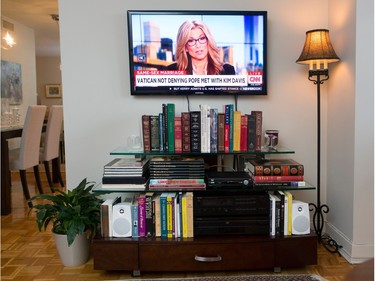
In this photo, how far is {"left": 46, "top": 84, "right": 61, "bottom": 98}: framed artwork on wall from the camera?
28.9 feet

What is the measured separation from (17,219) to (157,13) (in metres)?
2.27

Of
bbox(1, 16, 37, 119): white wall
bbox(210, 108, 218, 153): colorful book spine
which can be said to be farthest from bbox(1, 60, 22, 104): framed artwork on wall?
bbox(210, 108, 218, 153): colorful book spine

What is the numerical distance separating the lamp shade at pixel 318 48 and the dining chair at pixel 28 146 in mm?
2924

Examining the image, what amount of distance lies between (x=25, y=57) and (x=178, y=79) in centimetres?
433

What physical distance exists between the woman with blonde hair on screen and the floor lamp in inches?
21.7

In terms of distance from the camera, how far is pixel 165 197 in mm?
2164

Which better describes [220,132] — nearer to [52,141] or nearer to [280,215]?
[280,215]

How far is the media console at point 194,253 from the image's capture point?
82.6 inches

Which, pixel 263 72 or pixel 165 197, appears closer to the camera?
pixel 165 197

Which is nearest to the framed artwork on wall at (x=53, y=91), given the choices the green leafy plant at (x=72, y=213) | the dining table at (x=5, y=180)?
the dining table at (x=5, y=180)

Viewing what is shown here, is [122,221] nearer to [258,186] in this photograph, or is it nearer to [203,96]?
[258,186]

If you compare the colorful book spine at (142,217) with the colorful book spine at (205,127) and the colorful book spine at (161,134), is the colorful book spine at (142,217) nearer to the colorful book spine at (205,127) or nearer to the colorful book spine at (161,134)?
the colorful book spine at (161,134)

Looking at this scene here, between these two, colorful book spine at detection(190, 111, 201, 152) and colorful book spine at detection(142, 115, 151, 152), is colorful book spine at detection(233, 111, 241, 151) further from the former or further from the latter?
colorful book spine at detection(142, 115, 151, 152)

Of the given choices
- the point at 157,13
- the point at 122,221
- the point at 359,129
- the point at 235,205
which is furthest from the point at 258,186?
the point at 157,13
